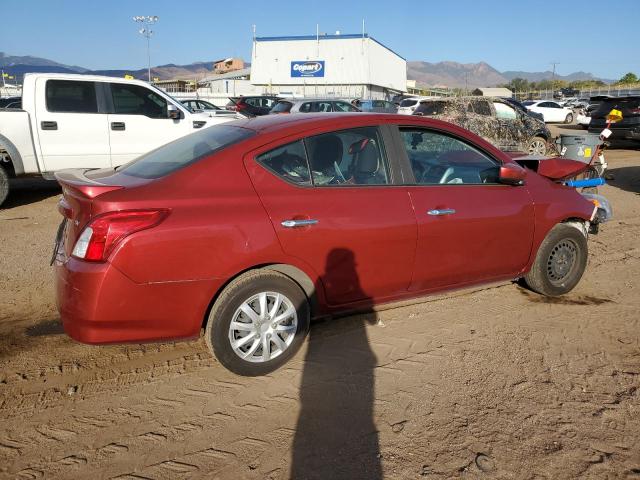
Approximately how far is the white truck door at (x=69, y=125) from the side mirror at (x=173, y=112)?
41.8 inches

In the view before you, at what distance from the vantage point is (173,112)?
906 cm

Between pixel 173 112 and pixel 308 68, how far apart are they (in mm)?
50270

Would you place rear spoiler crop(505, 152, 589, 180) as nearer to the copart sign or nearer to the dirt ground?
the dirt ground

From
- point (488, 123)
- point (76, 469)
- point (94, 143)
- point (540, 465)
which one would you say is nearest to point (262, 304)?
point (76, 469)

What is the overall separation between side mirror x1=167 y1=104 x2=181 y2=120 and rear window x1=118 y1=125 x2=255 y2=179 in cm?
540

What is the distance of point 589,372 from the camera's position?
11.5 ft

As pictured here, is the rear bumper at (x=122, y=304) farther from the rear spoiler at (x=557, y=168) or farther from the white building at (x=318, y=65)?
the white building at (x=318, y=65)

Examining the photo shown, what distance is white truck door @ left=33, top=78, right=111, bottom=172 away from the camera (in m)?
8.16

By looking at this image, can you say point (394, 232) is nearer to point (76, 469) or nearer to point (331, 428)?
point (331, 428)

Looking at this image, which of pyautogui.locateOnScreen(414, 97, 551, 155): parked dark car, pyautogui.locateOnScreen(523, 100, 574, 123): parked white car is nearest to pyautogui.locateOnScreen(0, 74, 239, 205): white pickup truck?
pyautogui.locateOnScreen(414, 97, 551, 155): parked dark car

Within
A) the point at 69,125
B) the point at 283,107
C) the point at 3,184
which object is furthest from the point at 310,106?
the point at 3,184

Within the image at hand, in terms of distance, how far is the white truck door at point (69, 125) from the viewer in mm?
8164

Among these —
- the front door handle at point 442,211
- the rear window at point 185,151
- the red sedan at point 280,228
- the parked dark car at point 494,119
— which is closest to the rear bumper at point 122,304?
the red sedan at point 280,228

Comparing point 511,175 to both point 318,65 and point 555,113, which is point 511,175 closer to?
point 555,113
